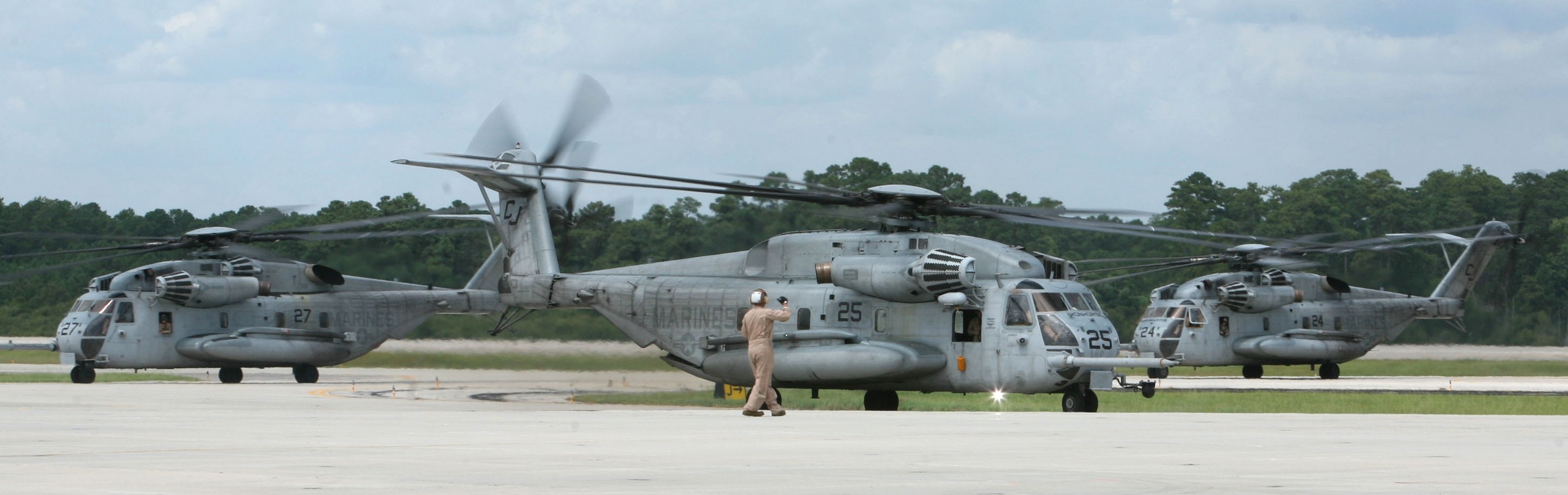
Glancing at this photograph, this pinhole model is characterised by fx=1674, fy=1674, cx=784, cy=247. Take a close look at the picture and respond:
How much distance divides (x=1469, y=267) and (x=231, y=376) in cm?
3292

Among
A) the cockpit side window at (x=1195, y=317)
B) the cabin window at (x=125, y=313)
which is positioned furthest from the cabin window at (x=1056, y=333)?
the cabin window at (x=125, y=313)

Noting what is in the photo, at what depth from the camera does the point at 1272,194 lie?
9294 centimetres

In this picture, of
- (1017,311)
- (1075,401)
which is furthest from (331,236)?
(1075,401)

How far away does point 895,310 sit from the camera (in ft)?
78.6

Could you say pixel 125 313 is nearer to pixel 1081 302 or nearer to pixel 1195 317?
pixel 1081 302

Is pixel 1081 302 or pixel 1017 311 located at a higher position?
pixel 1081 302

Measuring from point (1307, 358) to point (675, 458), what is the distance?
35.9 m

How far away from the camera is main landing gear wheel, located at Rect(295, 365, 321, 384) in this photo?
37938 mm

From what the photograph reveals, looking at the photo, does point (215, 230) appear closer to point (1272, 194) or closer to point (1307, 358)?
point (1307, 358)

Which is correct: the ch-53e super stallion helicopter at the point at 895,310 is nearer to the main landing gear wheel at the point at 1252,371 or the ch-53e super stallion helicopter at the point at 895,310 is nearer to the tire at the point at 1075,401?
the tire at the point at 1075,401

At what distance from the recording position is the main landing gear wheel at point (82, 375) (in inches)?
1388

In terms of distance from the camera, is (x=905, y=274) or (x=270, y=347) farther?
(x=270, y=347)

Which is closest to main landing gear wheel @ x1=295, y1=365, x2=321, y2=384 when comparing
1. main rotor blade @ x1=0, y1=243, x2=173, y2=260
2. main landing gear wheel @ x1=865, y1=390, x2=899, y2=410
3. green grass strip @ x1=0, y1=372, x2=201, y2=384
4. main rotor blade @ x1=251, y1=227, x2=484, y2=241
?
green grass strip @ x1=0, y1=372, x2=201, y2=384

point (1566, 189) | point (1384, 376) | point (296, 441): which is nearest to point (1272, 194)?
point (1566, 189)
